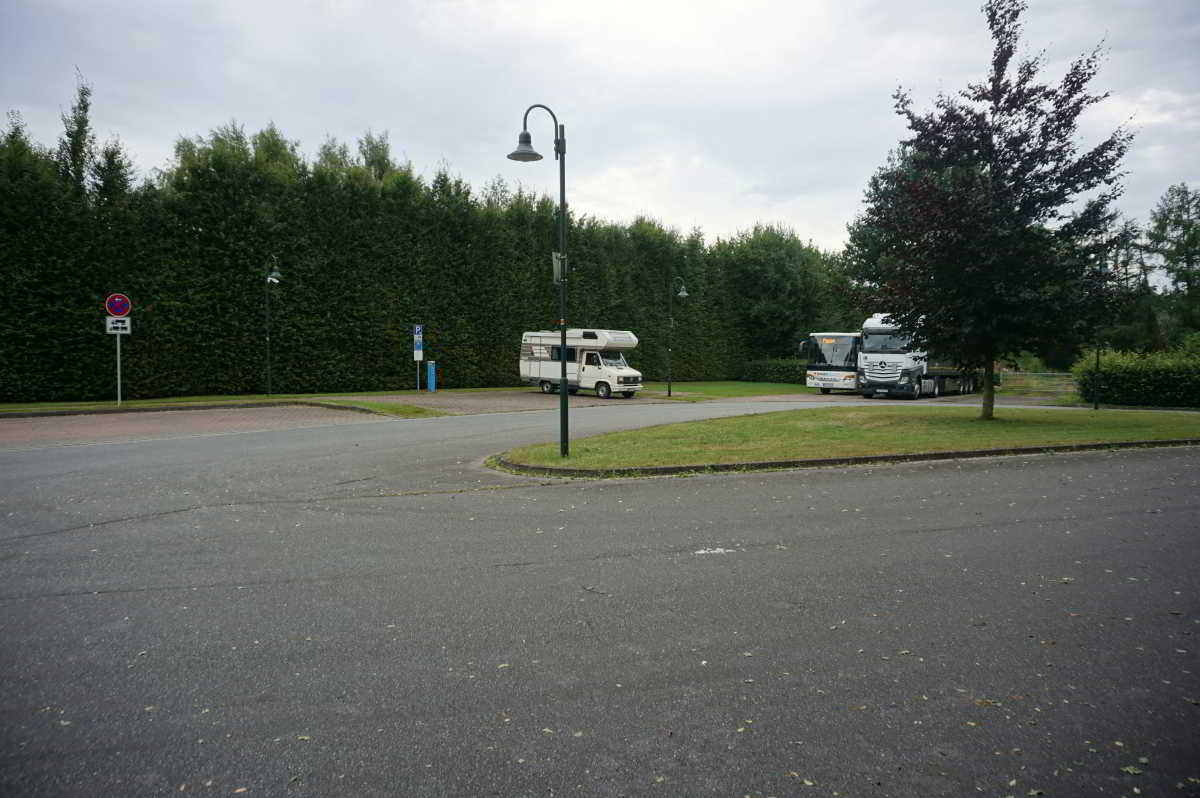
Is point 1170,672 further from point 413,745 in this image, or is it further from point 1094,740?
point 413,745

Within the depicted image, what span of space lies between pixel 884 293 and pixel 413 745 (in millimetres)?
17191

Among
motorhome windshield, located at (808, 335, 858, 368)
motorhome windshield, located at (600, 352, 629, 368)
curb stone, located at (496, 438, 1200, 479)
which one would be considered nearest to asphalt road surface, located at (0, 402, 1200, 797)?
curb stone, located at (496, 438, 1200, 479)

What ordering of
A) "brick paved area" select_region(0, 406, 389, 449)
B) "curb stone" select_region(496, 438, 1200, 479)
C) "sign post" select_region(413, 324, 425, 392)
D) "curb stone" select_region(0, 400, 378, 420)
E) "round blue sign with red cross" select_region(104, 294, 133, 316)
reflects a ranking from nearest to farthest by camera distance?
"curb stone" select_region(496, 438, 1200, 479) → "brick paved area" select_region(0, 406, 389, 449) → "curb stone" select_region(0, 400, 378, 420) → "round blue sign with red cross" select_region(104, 294, 133, 316) → "sign post" select_region(413, 324, 425, 392)

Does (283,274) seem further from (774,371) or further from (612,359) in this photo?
(774,371)

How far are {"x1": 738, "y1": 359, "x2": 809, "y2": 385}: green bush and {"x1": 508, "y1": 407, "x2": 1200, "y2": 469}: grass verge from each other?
2492cm

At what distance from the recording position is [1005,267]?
54.4 feet

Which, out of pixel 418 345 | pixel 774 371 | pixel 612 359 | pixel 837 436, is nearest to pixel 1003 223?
pixel 837 436

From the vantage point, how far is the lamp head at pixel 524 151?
466 inches

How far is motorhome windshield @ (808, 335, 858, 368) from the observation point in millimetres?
35625

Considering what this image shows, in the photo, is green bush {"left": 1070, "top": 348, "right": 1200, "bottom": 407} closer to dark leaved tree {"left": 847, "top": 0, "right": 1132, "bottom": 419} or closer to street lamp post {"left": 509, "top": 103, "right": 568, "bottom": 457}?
dark leaved tree {"left": 847, "top": 0, "right": 1132, "bottom": 419}

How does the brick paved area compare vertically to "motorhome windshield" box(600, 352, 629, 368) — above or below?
below

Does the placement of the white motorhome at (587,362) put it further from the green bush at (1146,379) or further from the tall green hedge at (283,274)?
the green bush at (1146,379)

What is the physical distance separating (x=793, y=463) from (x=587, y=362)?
2070 cm

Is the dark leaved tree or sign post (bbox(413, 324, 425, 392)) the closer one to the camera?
the dark leaved tree
